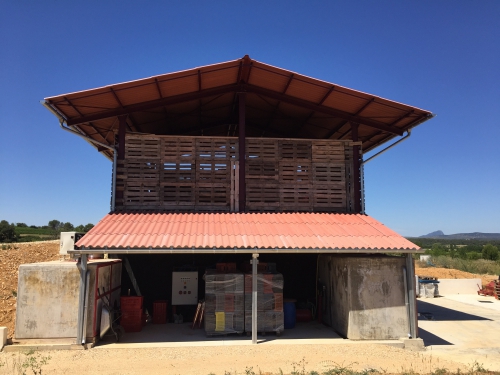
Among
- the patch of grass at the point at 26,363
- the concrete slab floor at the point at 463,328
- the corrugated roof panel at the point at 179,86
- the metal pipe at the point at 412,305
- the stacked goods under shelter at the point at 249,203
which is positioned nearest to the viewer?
the patch of grass at the point at 26,363

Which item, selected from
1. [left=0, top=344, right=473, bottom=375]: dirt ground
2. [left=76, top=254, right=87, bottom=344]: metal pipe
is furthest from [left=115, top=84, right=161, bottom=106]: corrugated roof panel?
[left=0, top=344, right=473, bottom=375]: dirt ground

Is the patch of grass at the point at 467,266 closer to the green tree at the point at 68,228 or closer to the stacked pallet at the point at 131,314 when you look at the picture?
the stacked pallet at the point at 131,314

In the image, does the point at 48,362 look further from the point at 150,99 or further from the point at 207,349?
the point at 150,99

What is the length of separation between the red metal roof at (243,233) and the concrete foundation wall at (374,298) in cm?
55

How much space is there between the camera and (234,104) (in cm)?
1561

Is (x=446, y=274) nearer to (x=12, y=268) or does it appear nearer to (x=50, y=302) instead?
(x=50, y=302)

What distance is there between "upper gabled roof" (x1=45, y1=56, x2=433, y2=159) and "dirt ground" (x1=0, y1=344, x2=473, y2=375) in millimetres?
7325

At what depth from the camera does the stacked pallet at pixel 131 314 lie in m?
Result: 11.7

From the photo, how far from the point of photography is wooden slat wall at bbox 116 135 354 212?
43.4ft

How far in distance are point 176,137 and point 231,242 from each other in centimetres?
497

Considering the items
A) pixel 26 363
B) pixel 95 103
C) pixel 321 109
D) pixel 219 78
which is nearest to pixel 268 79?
pixel 219 78

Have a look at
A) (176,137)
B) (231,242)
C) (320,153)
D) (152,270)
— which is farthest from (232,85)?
(152,270)

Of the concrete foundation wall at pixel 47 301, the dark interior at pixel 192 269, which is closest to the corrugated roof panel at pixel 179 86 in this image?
the dark interior at pixel 192 269

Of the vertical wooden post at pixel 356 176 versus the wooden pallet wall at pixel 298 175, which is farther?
the vertical wooden post at pixel 356 176
